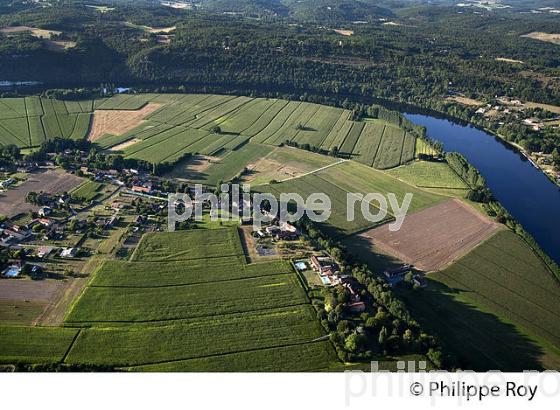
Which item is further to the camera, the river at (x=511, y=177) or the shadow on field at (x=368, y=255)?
the river at (x=511, y=177)

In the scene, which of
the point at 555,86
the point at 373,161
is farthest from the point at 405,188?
the point at 555,86

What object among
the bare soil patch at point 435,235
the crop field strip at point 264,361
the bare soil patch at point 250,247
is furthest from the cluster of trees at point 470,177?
the crop field strip at point 264,361

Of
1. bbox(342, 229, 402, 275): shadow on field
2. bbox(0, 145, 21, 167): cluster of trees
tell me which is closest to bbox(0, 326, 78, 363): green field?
bbox(342, 229, 402, 275): shadow on field

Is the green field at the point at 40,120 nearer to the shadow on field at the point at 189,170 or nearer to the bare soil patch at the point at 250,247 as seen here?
the shadow on field at the point at 189,170

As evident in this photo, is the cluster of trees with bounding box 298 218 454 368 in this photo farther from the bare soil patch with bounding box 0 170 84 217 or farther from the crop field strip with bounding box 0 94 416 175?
the bare soil patch with bounding box 0 170 84 217

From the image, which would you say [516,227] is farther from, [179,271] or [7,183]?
[7,183]
